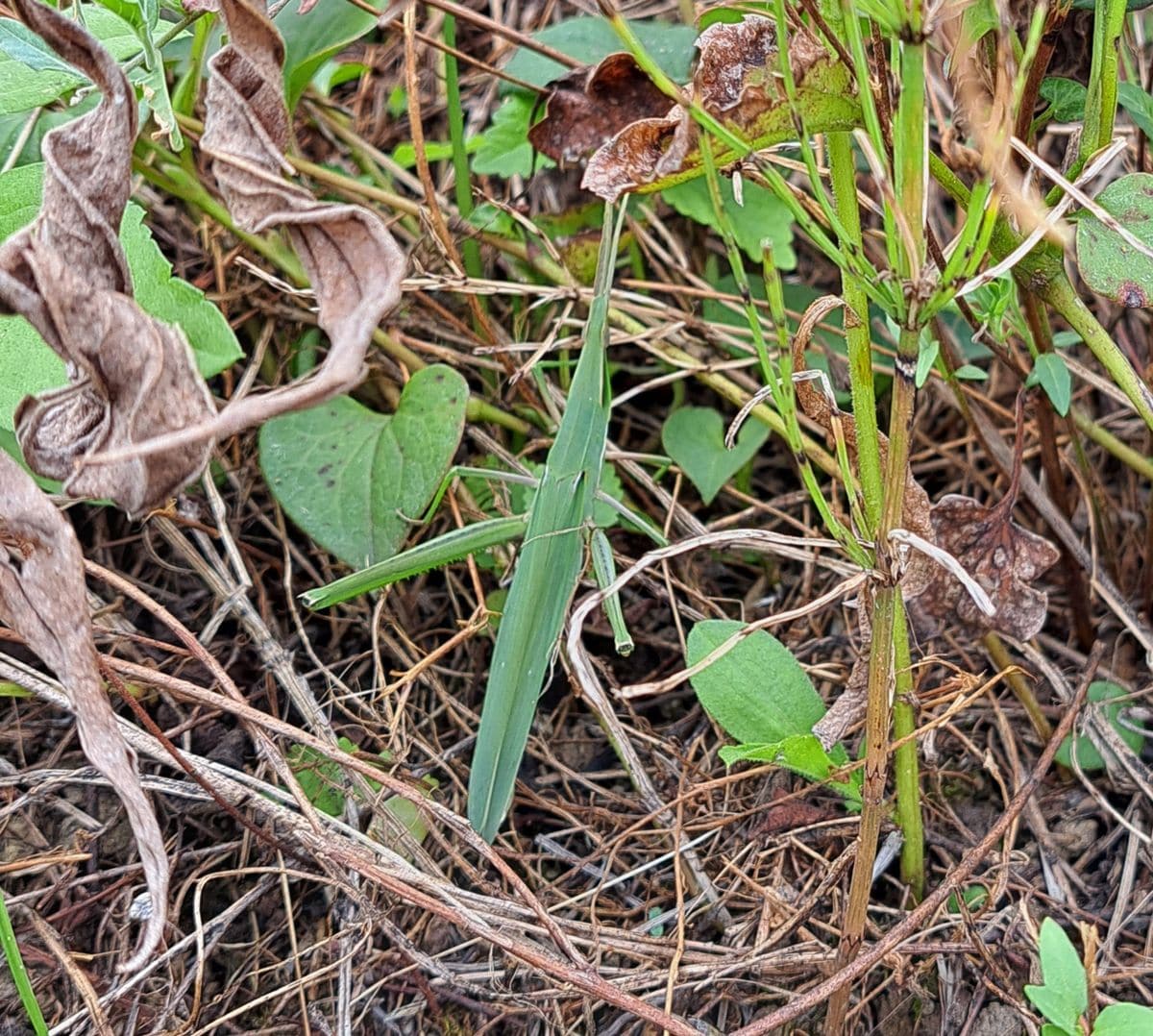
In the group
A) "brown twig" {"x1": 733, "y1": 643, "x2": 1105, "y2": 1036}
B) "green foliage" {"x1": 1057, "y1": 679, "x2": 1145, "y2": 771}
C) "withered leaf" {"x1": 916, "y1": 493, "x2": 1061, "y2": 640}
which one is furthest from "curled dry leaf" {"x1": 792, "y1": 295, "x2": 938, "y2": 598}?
"green foliage" {"x1": 1057, "y1": 679, "x2": 1145, "y2": 771}

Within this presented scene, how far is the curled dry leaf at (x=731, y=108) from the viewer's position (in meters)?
0.78

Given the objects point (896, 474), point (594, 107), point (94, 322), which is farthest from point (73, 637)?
point (594, 107)

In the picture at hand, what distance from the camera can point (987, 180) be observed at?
65 centimetres

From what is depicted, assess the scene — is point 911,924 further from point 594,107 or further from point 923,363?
point 594,107

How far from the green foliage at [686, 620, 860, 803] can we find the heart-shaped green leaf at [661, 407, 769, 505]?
0.32 meters

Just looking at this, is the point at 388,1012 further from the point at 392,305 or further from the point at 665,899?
Answer: the point at 392,305

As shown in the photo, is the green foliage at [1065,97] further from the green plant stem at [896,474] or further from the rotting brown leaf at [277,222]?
the rotting brown leaf at [277,222]

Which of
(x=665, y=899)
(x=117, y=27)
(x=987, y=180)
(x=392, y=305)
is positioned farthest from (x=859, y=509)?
(x=117, y=27)

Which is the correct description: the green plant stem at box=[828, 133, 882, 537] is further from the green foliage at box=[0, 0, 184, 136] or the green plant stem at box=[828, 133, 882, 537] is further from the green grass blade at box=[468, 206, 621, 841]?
the green foliage at box=[0, 0, 184, 136]

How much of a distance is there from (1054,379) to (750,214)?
0.56 m

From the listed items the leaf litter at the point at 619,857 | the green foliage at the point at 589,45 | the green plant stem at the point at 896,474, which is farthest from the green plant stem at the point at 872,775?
the green foliage at the point at 589,45

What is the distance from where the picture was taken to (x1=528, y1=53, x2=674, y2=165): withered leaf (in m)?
0.98

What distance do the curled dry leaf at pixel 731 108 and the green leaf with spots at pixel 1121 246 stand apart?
26 cm

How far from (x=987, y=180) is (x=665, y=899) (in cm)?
77
